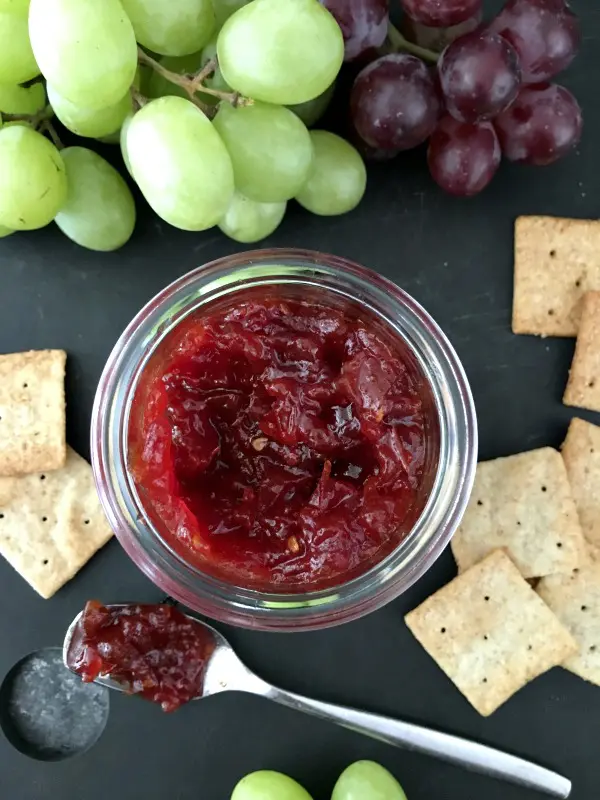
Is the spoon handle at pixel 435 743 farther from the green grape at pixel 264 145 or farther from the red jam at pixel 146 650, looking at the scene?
the green grape at pixel 264 145

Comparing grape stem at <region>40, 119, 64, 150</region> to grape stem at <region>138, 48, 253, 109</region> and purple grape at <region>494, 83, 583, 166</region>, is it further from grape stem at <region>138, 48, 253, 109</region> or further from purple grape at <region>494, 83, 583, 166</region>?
purple grape at <region>494, 83, 583, 166</region>

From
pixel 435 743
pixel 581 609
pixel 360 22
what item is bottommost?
pixel 435 743

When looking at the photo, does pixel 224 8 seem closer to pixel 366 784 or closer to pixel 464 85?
pixel 464 85

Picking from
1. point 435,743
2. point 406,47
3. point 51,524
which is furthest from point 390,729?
point 406,47

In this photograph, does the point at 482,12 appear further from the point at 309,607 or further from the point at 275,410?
the point at 309,607

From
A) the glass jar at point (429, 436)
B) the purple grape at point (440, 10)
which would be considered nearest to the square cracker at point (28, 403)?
the glass jar at point (429, 436)

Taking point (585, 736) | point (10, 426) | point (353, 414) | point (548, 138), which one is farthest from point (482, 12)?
point (585, 736)
